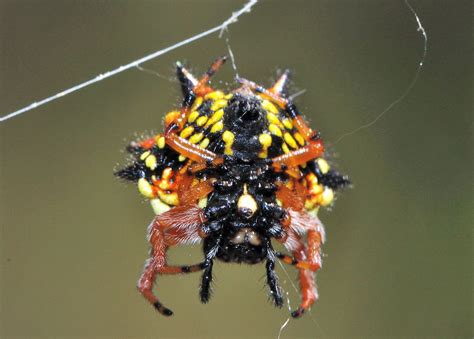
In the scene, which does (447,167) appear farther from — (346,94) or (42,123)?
(42,123)

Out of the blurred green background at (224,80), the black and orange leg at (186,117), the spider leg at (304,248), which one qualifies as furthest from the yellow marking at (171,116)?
the blurred green background at (224,80)

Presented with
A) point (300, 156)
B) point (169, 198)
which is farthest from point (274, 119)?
point (169, 198)

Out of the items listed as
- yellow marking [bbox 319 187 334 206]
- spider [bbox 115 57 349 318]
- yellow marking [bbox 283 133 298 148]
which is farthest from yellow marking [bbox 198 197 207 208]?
yellow marking [bbox 319 187 334 206]

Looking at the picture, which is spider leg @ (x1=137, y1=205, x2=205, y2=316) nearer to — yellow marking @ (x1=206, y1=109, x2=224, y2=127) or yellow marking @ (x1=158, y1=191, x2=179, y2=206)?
yellow marking @ (x1=158, y1=191, x2=179, y2=206)

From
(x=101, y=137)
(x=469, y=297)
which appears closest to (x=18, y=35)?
(x=101, y=137)

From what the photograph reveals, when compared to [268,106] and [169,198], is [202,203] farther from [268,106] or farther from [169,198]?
[268,106]

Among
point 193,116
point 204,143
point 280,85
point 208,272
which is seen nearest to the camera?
point 208,272

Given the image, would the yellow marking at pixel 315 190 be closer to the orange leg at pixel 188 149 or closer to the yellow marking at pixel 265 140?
the yellow marking at pixel 265 140
